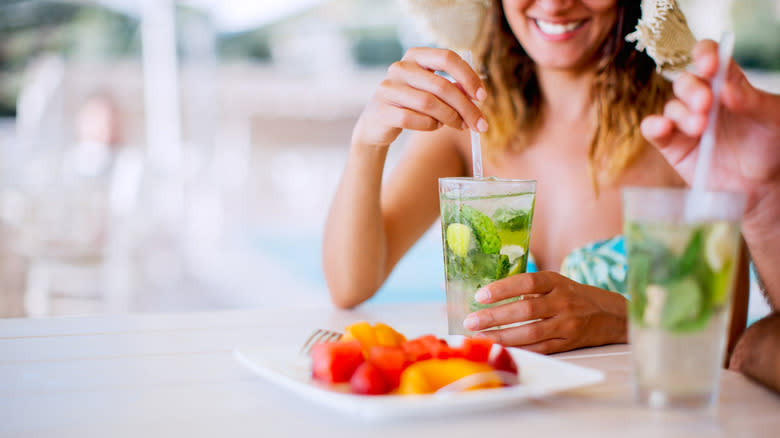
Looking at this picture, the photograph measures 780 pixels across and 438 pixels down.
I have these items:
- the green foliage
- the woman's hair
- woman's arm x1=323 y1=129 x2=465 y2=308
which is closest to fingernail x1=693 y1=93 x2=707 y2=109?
woman's arm x1=323 y1=129 x2=465 y2=308

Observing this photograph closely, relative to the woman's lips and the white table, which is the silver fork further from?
the woman's lips

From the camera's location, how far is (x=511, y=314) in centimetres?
105

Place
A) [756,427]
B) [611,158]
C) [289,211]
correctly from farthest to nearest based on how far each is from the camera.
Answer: [289,211] < [611,158] < [756,427]

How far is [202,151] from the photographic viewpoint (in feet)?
35.9

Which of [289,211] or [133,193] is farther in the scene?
[289,211]

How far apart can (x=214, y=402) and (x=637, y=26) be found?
3.00ft

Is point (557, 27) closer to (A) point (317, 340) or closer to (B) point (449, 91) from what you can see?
(B) point (449, 91)

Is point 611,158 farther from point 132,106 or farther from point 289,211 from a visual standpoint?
point 132,106

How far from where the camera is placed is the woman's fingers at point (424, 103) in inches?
46.1

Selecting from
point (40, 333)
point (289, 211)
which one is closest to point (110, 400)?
point (40, 333)

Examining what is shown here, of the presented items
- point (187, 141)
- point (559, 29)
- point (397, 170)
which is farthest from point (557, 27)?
point (187, 141)

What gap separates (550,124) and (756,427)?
4.40 feet

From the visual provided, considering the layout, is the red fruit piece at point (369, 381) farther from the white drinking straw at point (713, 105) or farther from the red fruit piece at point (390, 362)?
the white drinking straw at point (713, 105)

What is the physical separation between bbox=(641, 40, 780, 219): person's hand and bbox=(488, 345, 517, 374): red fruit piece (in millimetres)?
312
